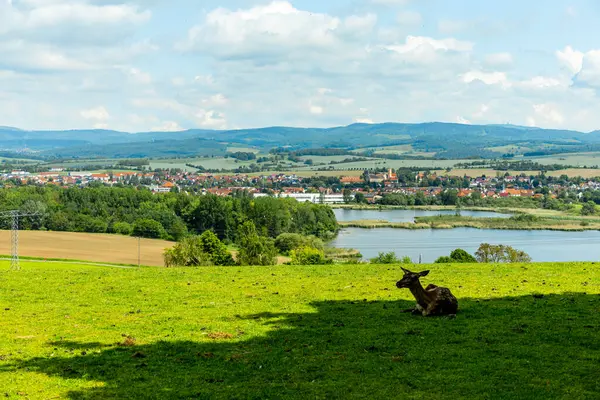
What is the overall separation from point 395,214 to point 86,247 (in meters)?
84.6

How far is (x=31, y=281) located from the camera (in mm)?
21344

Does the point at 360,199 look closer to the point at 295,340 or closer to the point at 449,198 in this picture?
the point at 449,198

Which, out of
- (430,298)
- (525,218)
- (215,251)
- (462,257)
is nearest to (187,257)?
(215,251)

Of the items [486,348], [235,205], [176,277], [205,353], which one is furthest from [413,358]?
[235,205]

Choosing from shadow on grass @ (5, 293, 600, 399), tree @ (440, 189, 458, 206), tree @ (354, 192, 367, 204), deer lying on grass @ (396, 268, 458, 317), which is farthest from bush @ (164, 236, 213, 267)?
tree @ (354, 192, 367, 204)

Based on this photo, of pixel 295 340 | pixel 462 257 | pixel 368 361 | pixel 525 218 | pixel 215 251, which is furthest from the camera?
pixel 525 218

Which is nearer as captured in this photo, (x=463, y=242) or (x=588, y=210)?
(x=463, y=242)

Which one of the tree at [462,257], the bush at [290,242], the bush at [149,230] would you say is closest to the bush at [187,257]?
the tree at [462,257]

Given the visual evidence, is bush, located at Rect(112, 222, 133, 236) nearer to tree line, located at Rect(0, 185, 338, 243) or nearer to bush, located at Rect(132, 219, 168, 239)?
tree line, located at Rect(0, 185, 338, 243)

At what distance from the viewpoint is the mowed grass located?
33.6 feet

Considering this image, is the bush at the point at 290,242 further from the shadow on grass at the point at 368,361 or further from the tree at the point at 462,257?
the shadow on grass at the point at 368,361

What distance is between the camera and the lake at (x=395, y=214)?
415 ft

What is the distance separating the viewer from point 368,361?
37.8 ft

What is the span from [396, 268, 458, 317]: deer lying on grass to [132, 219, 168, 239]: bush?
71.3m
